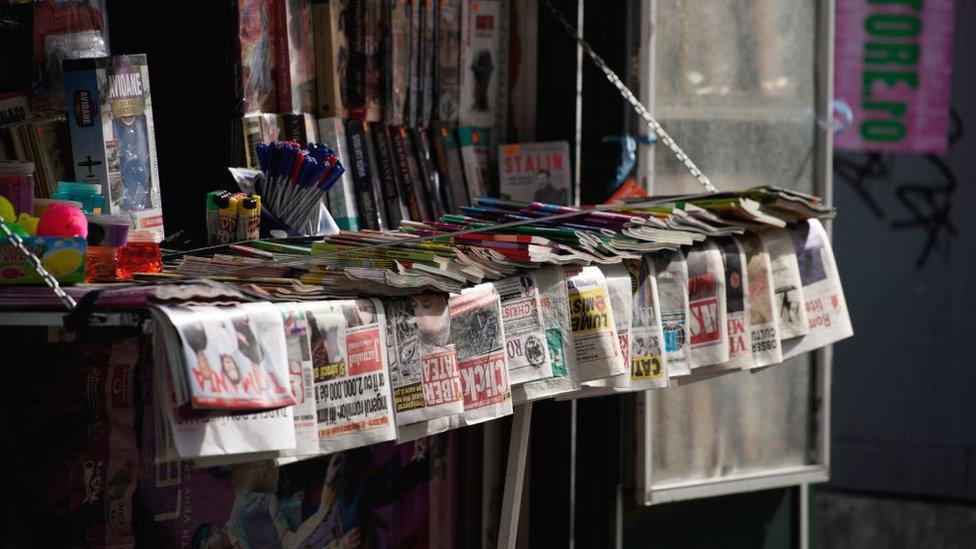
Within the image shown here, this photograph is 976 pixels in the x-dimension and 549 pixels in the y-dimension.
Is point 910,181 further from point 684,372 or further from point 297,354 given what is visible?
point 297,354

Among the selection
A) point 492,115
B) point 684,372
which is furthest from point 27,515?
point 492,115

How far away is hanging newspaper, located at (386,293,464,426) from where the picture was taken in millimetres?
2461

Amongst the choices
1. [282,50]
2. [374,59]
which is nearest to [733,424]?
[374,59]

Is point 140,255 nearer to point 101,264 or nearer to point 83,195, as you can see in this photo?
point 101,264

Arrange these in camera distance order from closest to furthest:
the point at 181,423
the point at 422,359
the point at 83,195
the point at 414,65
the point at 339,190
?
1. the point at 181,423
2. the point at 422,359
3. the point at 83,195
4. the point at 339,190
5. the point at 414,65

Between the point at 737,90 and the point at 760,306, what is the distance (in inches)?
47.3

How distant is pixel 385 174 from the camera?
389 centimetres

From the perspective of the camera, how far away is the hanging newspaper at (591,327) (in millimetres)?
2924

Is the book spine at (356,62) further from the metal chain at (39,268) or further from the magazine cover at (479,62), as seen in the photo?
the metal chain at (39,268)

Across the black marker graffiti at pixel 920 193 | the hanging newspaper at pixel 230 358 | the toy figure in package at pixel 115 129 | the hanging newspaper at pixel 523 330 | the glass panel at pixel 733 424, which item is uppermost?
the toy figure in package at pixel 115 129

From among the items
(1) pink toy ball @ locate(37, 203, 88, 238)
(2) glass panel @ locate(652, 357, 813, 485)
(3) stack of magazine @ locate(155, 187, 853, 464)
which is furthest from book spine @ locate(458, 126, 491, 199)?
(1) pink toy ball @ locate(37, 203, 88, 238)

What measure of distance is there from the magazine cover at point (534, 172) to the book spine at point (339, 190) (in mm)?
682

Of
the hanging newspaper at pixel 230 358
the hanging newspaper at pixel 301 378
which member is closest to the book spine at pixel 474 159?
the hanging newspaper at pixel 301 378

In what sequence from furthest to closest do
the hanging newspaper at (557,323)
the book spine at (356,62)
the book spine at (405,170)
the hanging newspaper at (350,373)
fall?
the book spine at (405,170) → the book spine at (356,62) → the hanging newspaper at (557,323) → the hanging newspaper at (350,373)
